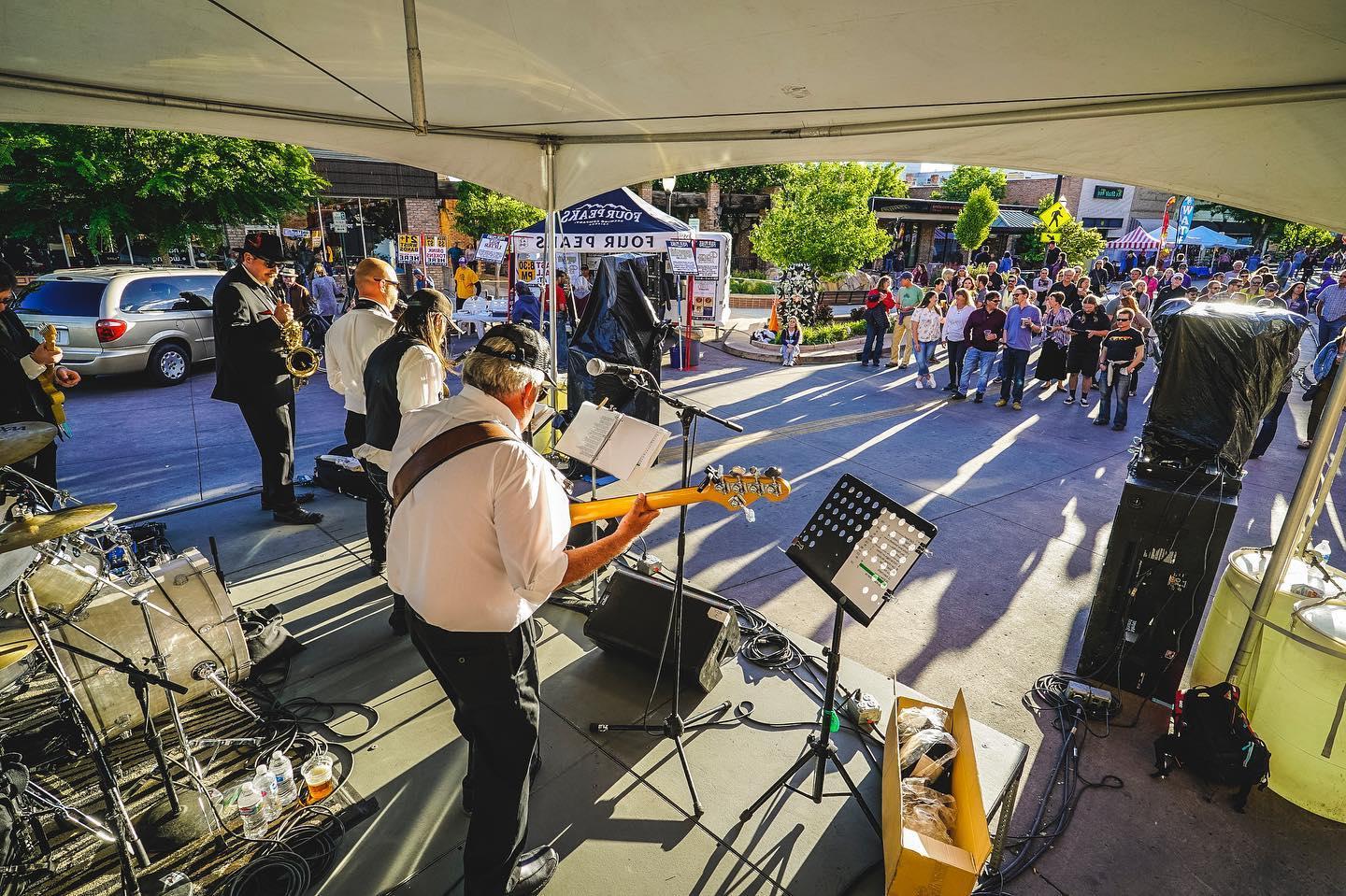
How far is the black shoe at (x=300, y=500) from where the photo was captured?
562cm

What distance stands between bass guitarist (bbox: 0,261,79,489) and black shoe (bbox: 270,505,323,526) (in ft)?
4.91

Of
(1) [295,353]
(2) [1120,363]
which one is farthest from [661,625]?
(2) [1120,363]

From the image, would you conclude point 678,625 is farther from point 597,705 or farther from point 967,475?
point 967,475

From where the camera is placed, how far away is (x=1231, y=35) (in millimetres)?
1968

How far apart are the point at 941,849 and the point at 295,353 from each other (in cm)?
Answer: 545

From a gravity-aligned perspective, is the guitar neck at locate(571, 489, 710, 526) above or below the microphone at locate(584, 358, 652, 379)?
below

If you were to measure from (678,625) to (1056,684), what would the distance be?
242 cm

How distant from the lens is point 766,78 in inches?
116

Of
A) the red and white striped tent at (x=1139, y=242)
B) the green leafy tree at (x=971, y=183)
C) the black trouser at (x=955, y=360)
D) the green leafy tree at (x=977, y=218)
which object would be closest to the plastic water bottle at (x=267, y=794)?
the black trouser at (x=955, y=360)

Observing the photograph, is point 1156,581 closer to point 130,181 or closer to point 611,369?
point 611,369

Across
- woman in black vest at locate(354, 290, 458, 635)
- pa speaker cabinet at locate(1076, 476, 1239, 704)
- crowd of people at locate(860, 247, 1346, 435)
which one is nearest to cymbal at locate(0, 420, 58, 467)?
woman in black vest at locate(354, 290, 458, 635)

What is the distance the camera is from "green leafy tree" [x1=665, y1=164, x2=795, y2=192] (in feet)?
88.6

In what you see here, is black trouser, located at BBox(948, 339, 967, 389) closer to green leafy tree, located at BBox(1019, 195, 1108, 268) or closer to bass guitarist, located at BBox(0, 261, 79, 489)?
bass guitarist, located at BBox(0, 261, 79, 489)

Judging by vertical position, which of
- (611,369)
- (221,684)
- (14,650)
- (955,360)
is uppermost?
(611,369)
